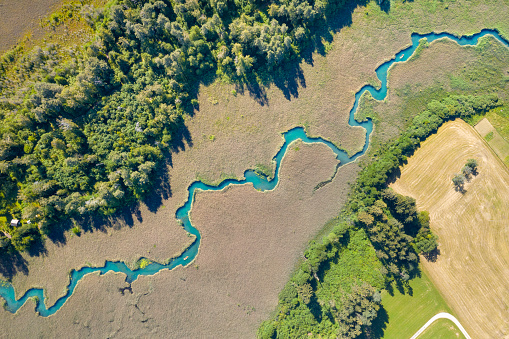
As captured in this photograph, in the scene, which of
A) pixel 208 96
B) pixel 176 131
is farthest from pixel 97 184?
pixel 208 96

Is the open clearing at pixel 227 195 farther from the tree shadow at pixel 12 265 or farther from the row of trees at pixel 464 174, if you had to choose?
the row of trees at pixel 464 174

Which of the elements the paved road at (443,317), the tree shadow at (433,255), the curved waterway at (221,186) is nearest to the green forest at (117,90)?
the curved waterway at (221,186)

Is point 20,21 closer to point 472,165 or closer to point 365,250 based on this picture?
point 365,250

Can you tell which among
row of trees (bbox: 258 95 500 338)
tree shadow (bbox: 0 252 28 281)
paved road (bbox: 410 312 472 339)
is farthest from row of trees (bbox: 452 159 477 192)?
tree shadow (bbox: 0 252 28 281)

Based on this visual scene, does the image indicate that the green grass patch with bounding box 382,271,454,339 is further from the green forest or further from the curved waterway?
the green forest

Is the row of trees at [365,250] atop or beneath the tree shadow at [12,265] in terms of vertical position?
beneath

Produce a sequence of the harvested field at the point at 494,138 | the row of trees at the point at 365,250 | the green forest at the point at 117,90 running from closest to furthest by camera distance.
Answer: the row of trees at the point at 365,250 < the green forest at the point at 117,90 < the harvested field at the point at 494,138
